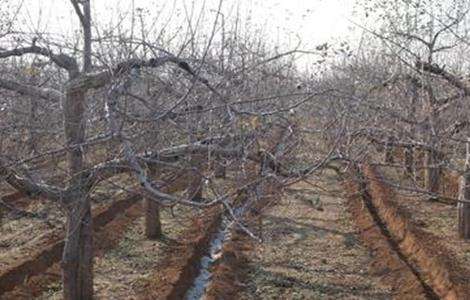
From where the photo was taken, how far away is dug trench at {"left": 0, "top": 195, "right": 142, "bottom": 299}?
27.1ft

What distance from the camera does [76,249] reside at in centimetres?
705

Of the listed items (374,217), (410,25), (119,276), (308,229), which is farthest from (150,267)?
(410,25)

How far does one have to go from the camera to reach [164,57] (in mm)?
5926

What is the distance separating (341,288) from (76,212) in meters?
3.92

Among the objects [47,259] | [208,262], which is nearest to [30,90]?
[47,259]

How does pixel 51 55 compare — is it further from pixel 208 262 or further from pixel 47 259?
pixel 208 262

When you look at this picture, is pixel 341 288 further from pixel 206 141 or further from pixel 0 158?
pixel 0 158

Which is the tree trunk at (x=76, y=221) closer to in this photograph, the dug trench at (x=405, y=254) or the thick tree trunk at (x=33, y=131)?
the thick tree trunk at (x=33, y=131)

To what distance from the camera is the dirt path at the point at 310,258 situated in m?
8.84

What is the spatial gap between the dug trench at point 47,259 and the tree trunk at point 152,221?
507mm

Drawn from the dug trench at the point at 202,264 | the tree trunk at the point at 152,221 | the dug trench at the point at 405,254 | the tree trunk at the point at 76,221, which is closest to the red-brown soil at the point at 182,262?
the dug trench at the point at 202,264

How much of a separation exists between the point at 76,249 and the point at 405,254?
5.67m

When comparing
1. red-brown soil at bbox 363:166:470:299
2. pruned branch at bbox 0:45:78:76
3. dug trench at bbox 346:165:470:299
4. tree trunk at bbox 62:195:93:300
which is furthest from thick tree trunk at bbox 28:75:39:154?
red-brown soil at bbox 363:166:470:299

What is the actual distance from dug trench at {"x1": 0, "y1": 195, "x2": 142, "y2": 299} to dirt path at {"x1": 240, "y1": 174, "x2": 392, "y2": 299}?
2426mm
